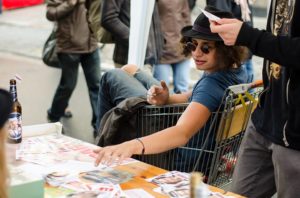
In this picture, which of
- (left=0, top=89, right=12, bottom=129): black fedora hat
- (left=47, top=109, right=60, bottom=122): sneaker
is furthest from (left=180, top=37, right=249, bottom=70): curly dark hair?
(left=47, top=109, right=60, bottom=122): sneaker

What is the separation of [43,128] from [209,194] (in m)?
1.12

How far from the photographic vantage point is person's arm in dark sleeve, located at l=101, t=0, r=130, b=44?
180 inches

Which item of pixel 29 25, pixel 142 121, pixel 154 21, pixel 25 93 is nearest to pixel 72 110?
pixel 25 93

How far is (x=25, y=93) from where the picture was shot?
668 cm

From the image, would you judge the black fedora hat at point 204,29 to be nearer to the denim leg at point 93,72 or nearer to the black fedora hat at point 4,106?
the black fedora hat at point 4,106

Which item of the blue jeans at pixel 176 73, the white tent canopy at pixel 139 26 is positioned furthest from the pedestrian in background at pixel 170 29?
the white tent canopy at pixel 139 26

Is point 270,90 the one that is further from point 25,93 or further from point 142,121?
point 25,93

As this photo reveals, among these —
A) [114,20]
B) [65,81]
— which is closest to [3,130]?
[114,20]

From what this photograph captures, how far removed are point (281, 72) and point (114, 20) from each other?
2537 mm

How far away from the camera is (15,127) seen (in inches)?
103

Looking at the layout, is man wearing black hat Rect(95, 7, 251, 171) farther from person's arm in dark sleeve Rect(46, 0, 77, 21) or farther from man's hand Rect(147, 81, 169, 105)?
person's arm in dark sleeve Rect(46, 0, 77, 21)

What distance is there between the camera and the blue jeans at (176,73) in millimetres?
5254

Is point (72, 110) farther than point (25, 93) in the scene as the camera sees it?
No

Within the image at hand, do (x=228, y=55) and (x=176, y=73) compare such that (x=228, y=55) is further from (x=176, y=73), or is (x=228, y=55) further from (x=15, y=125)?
(x=176, y=73)
